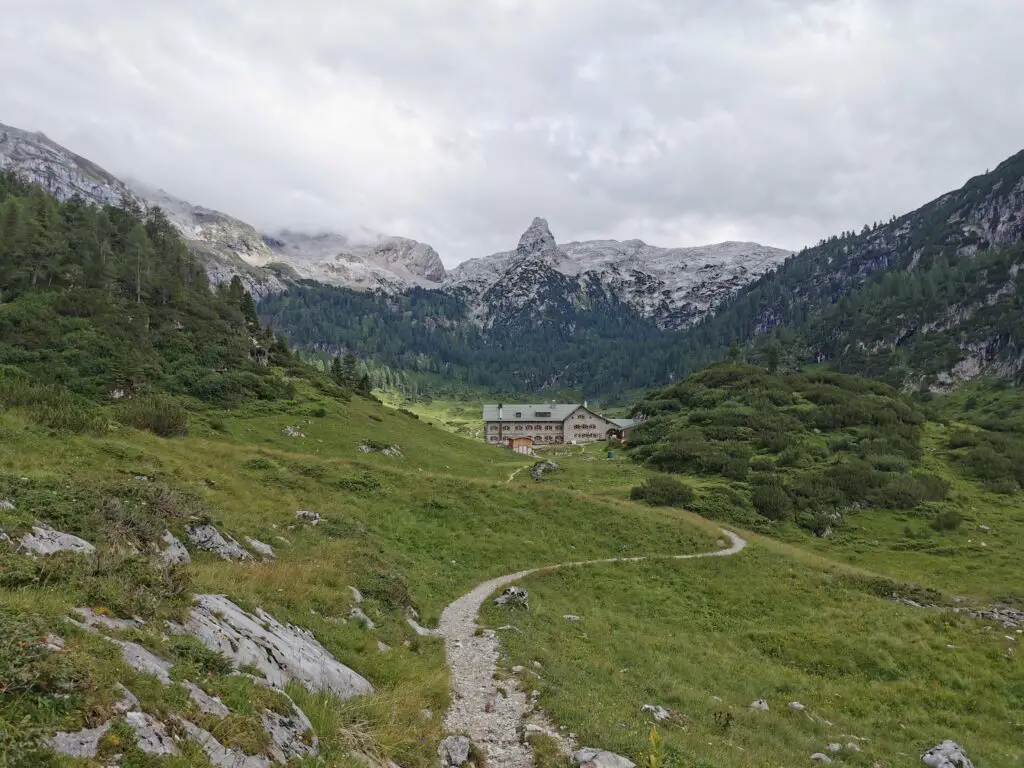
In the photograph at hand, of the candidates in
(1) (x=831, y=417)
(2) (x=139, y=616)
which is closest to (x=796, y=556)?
(2) (x=139, y=616)

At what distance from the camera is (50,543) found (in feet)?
44.6

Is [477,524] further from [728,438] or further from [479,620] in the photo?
[728,438]

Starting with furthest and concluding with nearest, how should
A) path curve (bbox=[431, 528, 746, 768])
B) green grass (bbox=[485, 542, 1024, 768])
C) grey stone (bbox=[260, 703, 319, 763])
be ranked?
green grass (bbox=[485, 542, 1024, 768]) → path curve (bbox=[431, 528, 746, 768]) → grey stone (bbox=[260, 703, 319, 763])

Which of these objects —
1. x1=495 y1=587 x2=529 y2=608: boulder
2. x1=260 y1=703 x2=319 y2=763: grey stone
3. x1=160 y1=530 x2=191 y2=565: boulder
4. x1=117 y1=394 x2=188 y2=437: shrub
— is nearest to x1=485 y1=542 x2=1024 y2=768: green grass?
x1=495 y1=587 x2=529 y2=608: boulder

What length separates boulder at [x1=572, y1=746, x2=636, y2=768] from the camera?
40.4ft

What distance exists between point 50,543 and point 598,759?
1409cm

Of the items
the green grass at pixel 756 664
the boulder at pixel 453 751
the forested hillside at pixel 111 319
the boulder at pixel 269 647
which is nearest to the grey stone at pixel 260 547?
the boulder at pixel 269 647

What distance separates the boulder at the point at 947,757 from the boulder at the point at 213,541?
23736 mm

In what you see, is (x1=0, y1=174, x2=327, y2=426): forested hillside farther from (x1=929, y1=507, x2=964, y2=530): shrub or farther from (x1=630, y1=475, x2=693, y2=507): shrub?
(x1=929, y1=507, x2=964, y2=530): shrub

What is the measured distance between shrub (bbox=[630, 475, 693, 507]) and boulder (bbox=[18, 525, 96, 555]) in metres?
53.1

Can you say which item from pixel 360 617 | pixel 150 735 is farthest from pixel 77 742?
pixel 360 617

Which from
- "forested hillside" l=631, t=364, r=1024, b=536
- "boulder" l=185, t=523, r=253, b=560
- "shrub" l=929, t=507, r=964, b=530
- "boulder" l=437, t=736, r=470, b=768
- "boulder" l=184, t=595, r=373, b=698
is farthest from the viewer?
"forested hillside" l=631, t=364, r=1024, b=536

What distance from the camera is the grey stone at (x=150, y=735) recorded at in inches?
295

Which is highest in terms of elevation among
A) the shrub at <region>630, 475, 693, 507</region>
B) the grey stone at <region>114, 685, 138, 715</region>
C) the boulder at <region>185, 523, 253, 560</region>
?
the grey stone at <region>114, 685, 138, 715</region>
